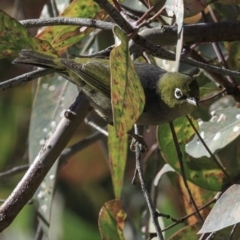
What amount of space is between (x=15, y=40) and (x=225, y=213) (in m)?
0.74

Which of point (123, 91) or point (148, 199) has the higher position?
point (123, 91)

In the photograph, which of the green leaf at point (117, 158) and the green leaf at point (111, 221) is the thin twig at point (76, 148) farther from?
the green leaf at point (111, 221)

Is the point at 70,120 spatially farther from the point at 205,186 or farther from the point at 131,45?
the point at 205,186

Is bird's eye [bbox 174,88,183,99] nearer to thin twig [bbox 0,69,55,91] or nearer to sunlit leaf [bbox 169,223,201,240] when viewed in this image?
sunlit leaf [bbox 169,223,201,240]

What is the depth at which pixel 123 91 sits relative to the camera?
130cm

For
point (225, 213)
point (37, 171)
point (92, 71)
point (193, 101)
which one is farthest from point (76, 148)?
point (225, 213)

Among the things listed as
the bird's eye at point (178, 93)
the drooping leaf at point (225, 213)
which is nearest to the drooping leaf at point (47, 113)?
the bird's eye at point (178, 93)

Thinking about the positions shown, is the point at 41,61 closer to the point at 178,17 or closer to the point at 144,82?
the point at 144,82

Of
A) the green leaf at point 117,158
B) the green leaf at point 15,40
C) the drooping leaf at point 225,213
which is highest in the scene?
the green leaf at point 15,40

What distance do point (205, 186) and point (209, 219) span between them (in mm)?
→ 586

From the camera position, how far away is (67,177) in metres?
3.81

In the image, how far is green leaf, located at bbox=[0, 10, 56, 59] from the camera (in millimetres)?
1725

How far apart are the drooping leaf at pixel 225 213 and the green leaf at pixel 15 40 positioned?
0.65m

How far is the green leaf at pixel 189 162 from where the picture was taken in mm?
2115
